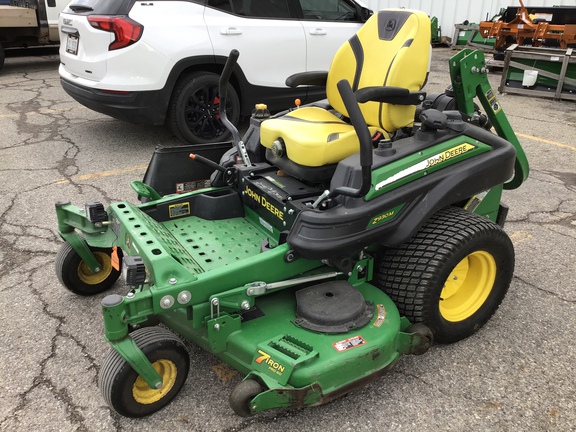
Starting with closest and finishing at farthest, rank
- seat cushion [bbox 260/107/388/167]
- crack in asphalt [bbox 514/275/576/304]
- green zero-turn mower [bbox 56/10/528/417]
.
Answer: green zero-turn mower [bbox 56/10/528/417]
seat cushion [bbox 260/107/388/167]
crack in asphalt [bbox 514/275/576/304]

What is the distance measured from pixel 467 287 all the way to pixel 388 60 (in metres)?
1.34

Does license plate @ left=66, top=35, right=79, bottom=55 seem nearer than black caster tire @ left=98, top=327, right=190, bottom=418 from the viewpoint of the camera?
No

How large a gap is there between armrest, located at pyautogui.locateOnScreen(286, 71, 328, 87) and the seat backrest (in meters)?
0.15

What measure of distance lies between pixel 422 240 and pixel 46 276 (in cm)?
228

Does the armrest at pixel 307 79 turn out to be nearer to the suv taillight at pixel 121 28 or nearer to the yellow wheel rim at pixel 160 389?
the yellow wheel rim at pixel 160 389

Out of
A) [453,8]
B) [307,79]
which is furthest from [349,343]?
[453,8]

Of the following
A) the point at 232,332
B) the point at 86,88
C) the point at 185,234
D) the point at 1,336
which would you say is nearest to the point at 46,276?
the point at 1,336

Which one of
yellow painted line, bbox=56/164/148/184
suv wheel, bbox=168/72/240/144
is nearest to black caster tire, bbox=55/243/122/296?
yellow painted line, bbox=56/164/148/184

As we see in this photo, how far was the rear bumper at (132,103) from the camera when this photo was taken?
5.15m

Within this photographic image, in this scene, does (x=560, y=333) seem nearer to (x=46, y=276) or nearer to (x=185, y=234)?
(x=185, y=234)

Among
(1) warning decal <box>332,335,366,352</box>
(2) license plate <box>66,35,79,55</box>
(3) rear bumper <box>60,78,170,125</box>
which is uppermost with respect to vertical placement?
(2) license plate <box>66,35,79,55</box>

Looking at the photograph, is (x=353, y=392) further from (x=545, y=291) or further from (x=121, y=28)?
(x=121, y=28)

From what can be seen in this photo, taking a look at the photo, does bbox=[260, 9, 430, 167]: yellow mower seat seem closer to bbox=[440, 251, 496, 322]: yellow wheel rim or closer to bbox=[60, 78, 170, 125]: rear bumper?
bbox=[440, 251, 496, 322]: yellow wheel rim

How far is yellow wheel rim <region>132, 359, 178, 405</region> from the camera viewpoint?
7.34 feet
